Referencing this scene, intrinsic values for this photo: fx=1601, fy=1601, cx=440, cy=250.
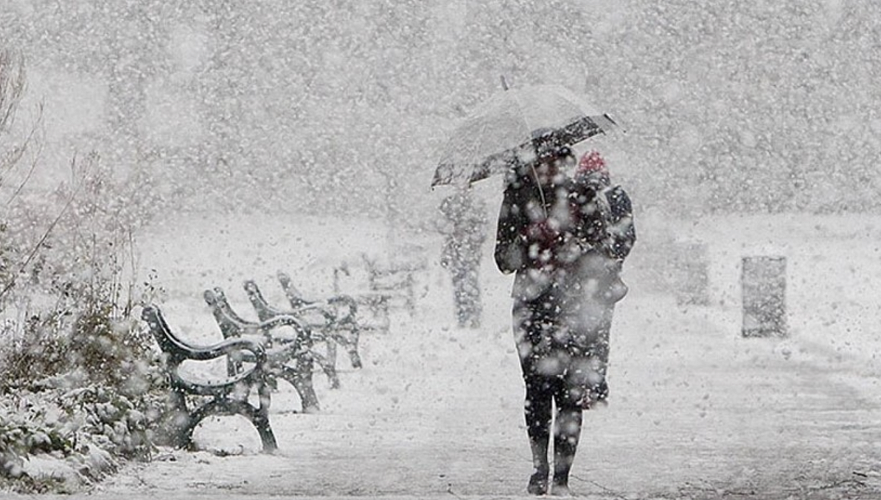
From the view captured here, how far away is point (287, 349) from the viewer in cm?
1059

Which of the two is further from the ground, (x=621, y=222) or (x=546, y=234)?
(x=621, y=222)

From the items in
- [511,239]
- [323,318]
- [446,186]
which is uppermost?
[446,186]

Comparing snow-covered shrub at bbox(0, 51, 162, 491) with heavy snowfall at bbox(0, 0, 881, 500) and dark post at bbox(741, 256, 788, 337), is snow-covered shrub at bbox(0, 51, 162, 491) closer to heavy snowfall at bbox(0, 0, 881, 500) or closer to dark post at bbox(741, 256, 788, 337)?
heavy snowfall at bbox(0, 0, 881, 500)

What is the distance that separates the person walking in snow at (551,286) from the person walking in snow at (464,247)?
446 inches

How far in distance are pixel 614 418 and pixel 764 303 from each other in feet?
24.8

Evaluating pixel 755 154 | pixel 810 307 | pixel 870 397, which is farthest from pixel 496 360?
pixel 755 154

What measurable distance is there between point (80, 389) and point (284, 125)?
1040 inches

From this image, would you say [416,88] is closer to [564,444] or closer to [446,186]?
[446,186]

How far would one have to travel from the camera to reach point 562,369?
6.96 m

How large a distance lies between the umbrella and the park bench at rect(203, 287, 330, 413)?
10.4 feet

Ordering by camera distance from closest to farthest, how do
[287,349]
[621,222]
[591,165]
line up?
[591,165]
[621,222]
[287,349]

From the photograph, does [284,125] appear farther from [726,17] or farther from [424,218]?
[726,17]

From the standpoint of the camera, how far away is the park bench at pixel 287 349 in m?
10.6

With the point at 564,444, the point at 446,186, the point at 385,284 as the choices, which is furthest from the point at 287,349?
the point at 385,284
